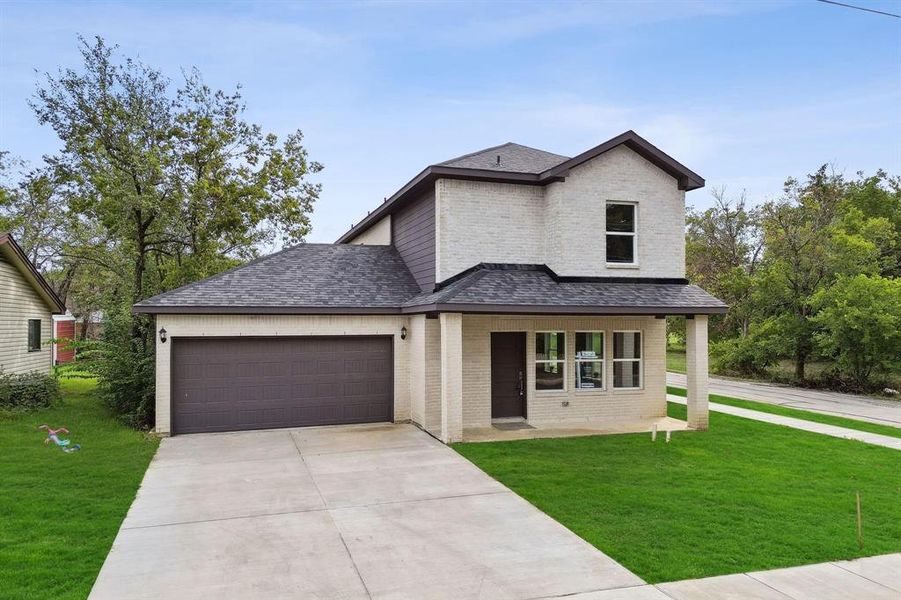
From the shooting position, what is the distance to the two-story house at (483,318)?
12.7m

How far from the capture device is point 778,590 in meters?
5.38

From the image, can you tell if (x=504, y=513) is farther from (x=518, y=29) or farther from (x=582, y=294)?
(x=518, y=29)

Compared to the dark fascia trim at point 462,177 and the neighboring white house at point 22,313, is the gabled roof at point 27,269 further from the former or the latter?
the dark fascia trim at point 462,177

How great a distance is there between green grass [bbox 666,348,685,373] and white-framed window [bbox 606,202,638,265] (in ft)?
61.7

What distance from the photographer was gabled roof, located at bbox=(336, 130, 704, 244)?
1330cm

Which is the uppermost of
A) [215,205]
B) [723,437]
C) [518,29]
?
[518,29]

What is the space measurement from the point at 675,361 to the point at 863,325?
15.5m

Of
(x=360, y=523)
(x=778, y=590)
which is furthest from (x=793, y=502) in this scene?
(x=360, y=523)

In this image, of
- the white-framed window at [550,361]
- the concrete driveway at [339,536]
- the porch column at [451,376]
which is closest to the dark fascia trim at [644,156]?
the white-framed window at [550,361]

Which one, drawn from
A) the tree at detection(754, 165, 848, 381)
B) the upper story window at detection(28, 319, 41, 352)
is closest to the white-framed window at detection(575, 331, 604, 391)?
the tree at detection(754, 165, 848, 381)

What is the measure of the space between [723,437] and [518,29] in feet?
37.1

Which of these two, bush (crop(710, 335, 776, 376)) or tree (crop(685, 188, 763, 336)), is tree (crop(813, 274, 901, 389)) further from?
tree (crop(685, 188, 763, 336))

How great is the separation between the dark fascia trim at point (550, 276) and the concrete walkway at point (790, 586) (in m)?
8.34

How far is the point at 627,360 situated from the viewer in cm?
1461
